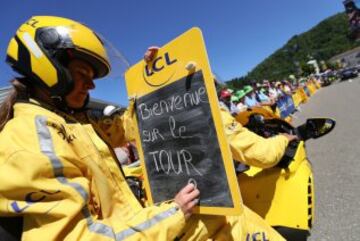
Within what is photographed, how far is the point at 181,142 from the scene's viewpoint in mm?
2271

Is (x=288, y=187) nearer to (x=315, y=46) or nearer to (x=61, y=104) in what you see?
(x=61, y=104)

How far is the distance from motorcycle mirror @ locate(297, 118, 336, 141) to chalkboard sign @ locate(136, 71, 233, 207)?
5.43ft

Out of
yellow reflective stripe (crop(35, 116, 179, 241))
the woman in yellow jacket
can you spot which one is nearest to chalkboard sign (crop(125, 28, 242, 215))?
the woman in yellow jacket

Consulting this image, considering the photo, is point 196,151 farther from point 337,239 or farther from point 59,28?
point 337,239

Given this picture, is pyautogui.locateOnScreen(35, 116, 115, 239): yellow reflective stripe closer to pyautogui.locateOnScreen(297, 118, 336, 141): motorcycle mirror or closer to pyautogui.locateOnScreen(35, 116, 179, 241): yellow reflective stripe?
pyautogui.locateOnScreen(35, 116, 179, 241): yellow reflective stripe

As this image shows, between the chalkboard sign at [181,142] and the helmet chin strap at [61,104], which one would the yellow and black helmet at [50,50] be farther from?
the chalkboard sign at [181,142]

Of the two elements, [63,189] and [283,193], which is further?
[283,193]

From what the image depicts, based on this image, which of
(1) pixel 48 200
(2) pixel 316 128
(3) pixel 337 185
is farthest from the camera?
(3) pixel 337 185

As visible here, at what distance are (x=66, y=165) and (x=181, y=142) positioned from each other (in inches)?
29.6

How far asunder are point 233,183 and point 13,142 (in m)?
1.01

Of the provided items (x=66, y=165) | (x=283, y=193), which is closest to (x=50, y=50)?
(x=66, y=165)

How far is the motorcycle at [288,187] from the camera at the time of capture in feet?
10.8

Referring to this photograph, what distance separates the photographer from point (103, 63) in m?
2.39

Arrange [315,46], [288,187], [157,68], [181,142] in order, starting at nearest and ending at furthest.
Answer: [181,142]
[157,68]
[288,187]
[315,46]
